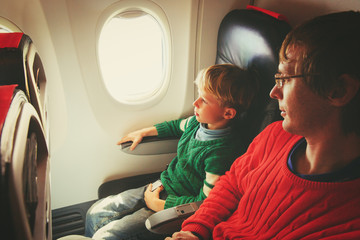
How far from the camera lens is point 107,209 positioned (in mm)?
1626

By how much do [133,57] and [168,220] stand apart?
138 cm

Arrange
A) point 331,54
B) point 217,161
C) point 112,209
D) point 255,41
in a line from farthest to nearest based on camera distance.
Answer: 1. point 112,209
2. point 217,161
3. point 255,41
4. point 331,54

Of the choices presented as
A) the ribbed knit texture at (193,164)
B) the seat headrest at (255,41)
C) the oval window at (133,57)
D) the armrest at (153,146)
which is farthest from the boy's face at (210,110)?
the oval window at (133,57)

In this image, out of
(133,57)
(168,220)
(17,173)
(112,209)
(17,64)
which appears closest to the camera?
(17,173)

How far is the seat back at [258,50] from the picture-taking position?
117 cm

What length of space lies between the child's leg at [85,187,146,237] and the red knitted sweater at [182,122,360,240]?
1.90ft

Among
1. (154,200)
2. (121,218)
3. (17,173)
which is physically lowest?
(121,218)

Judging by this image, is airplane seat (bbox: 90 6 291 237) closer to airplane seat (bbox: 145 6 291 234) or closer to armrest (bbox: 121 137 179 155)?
airplane seat (bbox: 145 6 291 234)

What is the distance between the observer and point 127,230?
1.40 meters

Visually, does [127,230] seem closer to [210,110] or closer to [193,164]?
[193,164]

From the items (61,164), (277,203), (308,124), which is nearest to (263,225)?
(277,203)

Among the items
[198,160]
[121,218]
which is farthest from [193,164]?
[121,218]

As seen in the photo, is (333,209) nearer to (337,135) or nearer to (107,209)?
(337,135)

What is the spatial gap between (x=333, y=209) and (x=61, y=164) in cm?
178
